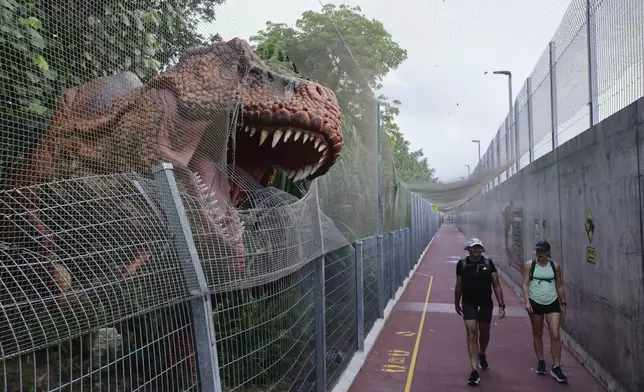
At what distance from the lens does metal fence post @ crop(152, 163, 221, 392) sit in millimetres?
1662

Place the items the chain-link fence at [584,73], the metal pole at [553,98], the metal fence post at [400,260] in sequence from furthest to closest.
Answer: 1. the metal fence post at [400,260]
2. the metal pole at [553,98]
3. the chain-link fence at [584,73]

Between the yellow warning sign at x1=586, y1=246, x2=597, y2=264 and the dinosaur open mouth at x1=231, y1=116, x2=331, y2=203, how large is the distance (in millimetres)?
3500

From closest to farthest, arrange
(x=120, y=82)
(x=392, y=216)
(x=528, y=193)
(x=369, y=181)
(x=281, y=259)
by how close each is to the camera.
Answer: (x=120, y=82) → (x=281, y=259) → (x=369, y=181) → (x=528, y=193) → (x=392, y=216)

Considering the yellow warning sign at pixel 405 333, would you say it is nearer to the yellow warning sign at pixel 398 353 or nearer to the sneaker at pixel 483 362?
the yellow warning sign at pixel 398 353

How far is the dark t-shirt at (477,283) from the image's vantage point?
5.32m

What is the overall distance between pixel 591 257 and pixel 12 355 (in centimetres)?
546

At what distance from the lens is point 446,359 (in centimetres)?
609

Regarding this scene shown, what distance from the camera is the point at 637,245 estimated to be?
4.00 m

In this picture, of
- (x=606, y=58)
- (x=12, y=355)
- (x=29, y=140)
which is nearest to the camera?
(x=12, y=355)

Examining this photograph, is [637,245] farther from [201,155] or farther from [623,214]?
[201,155]

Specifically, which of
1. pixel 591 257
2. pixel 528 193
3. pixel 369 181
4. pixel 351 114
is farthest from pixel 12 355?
pixel 528 193

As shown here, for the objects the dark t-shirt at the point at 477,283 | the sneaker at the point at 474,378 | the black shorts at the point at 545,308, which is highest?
the dark t-shirt at the point at 477,283

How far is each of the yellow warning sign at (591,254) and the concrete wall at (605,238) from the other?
54mm

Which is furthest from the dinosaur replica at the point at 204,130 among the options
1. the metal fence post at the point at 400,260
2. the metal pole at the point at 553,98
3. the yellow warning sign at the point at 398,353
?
the metal fence post at the point at 400,260
